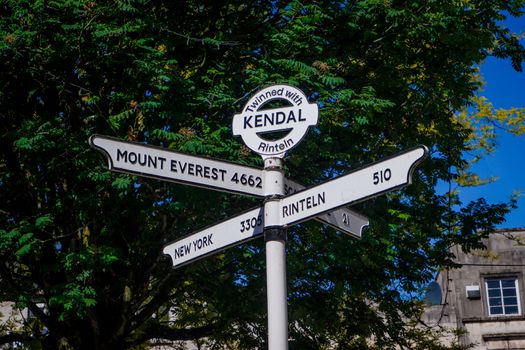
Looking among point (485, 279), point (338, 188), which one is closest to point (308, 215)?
point (338, 188)

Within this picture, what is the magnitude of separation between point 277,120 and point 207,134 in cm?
720

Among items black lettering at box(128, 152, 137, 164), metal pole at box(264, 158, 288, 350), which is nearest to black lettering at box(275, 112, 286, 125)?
metal pole at box(264, 158, 288, 350)

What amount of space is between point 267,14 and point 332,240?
4.40 meters

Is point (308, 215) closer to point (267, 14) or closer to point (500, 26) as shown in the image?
point (267, 14)

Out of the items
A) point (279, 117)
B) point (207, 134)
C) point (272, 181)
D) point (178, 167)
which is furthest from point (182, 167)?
point (207, 134)

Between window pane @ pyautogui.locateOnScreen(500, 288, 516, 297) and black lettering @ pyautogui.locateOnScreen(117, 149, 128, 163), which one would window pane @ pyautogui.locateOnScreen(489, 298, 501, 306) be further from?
black lettering @ pyautogui.locateOnScreen(117, 149, 128, 163)

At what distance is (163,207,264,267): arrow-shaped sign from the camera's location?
6.04 metres

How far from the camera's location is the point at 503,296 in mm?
32562

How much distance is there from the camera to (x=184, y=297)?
729 inches

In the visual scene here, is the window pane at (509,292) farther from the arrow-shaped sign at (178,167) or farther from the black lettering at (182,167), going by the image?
the black lettering at (182,167)

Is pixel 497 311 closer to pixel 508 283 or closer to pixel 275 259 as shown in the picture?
pixel 508 283

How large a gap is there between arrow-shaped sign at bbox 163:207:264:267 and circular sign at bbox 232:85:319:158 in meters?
0.46

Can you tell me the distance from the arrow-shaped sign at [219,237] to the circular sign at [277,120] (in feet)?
1.50

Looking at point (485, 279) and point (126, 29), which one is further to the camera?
point (485, 279)
